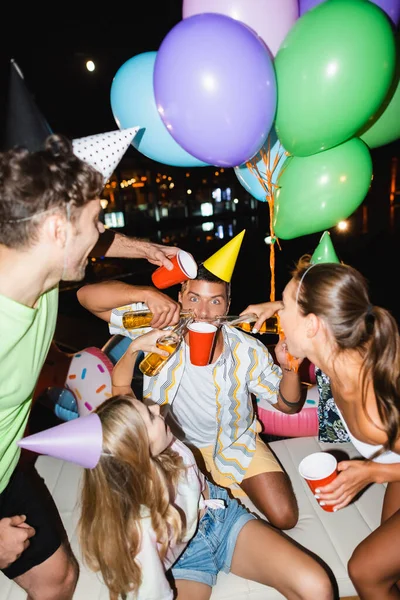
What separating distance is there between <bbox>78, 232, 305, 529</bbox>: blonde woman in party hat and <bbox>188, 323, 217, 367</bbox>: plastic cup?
12.1 inches

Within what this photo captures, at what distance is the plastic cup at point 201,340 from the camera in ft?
6.16

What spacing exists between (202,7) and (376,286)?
7.05 m

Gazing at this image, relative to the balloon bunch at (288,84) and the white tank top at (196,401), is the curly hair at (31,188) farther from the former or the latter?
the white tank top at (196,401)

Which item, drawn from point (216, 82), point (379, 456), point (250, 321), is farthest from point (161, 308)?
point (379, 456)

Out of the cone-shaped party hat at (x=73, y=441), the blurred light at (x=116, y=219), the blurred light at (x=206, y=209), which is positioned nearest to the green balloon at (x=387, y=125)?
the cone-shaped party hat at (x=73, y=441)

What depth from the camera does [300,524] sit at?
219 cm

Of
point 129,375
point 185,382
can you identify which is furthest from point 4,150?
point 185,382

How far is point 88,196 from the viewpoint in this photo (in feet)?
4.88

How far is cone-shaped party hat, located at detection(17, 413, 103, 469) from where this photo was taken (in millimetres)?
1312

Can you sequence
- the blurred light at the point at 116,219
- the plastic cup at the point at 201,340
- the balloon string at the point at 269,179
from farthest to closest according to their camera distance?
the blurred light at the point at 116,219, the balloon string at the point at 269,179, the plastic cup at the point at 201,340

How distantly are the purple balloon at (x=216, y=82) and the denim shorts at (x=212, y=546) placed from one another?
1910mm

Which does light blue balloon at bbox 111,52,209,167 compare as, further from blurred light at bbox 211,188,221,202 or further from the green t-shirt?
blurred light at bbox 211,188,221,202

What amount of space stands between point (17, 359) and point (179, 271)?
93 centimetres

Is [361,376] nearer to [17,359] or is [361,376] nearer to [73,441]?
[73,441]
